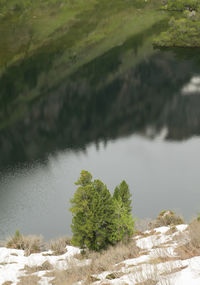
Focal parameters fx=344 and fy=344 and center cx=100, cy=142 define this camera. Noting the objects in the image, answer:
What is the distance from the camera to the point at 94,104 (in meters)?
97.0

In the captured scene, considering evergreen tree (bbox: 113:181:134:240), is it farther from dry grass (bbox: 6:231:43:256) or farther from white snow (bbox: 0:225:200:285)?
dry grass (bbox: 6:231:43:256)

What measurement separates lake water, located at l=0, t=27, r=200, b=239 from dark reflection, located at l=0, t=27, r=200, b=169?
27 cm

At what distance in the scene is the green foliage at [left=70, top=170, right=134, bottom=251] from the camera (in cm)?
3228

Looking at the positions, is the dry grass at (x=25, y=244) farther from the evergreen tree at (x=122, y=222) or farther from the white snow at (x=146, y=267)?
the evergreen tree at (x=122, y=222)

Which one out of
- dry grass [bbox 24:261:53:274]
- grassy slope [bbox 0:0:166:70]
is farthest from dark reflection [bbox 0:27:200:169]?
dry grass [bbox 24:261:53:274]

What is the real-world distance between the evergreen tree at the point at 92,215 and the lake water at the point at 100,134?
1648cm

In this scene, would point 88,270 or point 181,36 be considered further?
point 181,36

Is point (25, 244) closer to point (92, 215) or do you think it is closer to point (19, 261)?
point (19, 261)

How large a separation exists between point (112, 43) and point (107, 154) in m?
88.5

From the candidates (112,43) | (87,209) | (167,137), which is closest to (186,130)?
(167,137)

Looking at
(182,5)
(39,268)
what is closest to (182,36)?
(182,5)

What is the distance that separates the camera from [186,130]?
81.3m

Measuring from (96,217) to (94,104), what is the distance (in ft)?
220

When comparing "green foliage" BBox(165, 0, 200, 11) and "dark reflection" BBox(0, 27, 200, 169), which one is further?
Result: "green foliage" BBox(165, 0, 200, 11)
